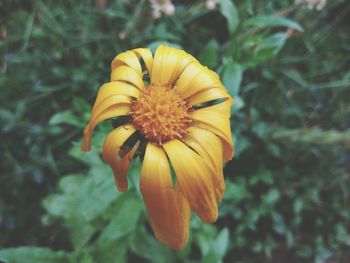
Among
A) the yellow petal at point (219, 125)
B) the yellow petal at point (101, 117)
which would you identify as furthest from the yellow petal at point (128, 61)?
the yellow petal at point (219, 125)

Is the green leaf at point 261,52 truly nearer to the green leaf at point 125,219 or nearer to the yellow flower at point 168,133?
the yellow flower at point 168,133

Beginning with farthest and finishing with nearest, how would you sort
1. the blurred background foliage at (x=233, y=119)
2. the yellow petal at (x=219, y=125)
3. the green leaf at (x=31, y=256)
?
the blurred background foliage at (x=233, y=119) → the green leaf at (x=31, y=256) → the yellow petal at (x=219, y=125)

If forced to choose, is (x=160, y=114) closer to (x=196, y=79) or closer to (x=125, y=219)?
(x=196, y=79)

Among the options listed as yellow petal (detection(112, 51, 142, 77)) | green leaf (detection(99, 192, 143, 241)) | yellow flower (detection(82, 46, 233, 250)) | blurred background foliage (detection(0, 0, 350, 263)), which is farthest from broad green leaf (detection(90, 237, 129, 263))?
yellow petal (detection(112, 51, 142, 77))

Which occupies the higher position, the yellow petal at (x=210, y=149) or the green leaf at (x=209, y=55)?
the green leaf at (x=209, y=55)

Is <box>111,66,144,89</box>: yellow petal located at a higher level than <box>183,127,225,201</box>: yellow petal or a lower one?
higher

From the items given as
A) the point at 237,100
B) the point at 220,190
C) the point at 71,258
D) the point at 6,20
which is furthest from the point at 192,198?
the point at 6,20

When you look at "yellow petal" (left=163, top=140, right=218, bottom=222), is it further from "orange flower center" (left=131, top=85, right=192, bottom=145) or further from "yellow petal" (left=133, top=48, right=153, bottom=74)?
"yellow petal" (left=133, top=48, right=153, bottom=74)

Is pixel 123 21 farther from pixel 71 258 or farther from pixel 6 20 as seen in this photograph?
pixel 71 258

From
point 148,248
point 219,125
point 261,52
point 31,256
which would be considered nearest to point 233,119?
point 261,52
